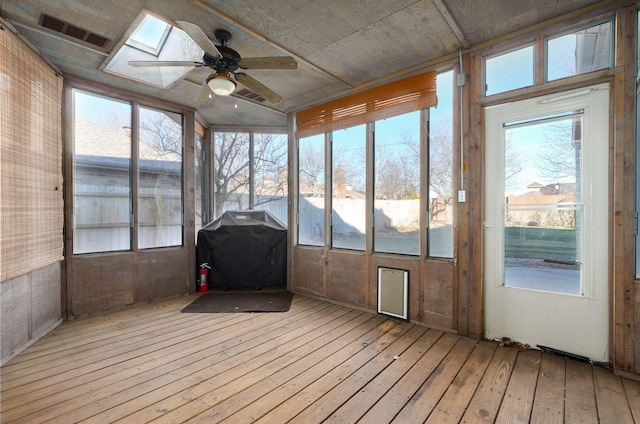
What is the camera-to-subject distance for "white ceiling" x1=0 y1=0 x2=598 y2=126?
2.23 meters

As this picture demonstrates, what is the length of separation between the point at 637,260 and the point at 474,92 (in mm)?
1928

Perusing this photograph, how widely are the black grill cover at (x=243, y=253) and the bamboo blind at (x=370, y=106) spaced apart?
1.71m

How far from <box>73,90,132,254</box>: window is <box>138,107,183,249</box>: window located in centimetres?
18

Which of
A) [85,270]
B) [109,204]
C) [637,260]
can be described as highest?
[109,204]

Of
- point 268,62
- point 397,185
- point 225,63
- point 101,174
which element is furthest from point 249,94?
point 397,185

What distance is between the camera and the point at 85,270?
3.34 metres

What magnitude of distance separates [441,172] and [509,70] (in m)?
1.12

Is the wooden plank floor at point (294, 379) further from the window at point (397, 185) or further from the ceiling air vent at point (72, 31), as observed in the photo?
the ceiling air vent at point (72, 31)

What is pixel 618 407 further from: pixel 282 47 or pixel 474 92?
pixel 282 47

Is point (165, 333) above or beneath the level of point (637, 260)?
beneath

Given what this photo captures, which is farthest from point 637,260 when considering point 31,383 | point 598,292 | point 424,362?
point 31,383

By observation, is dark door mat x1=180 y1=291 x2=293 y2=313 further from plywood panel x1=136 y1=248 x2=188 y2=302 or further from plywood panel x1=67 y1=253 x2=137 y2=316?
plywood panel x1=67 y1=253 x2=137 y2=316

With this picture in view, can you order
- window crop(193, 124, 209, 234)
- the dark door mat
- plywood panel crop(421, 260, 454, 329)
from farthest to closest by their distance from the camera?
window crop(193, 124, 209, 234) < the dark door mat < plywood panel crop(421, 260, 454, 329)

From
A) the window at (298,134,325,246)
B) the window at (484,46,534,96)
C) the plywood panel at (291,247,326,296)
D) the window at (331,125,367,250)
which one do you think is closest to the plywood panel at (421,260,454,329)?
the window at (331,125,367,250)
